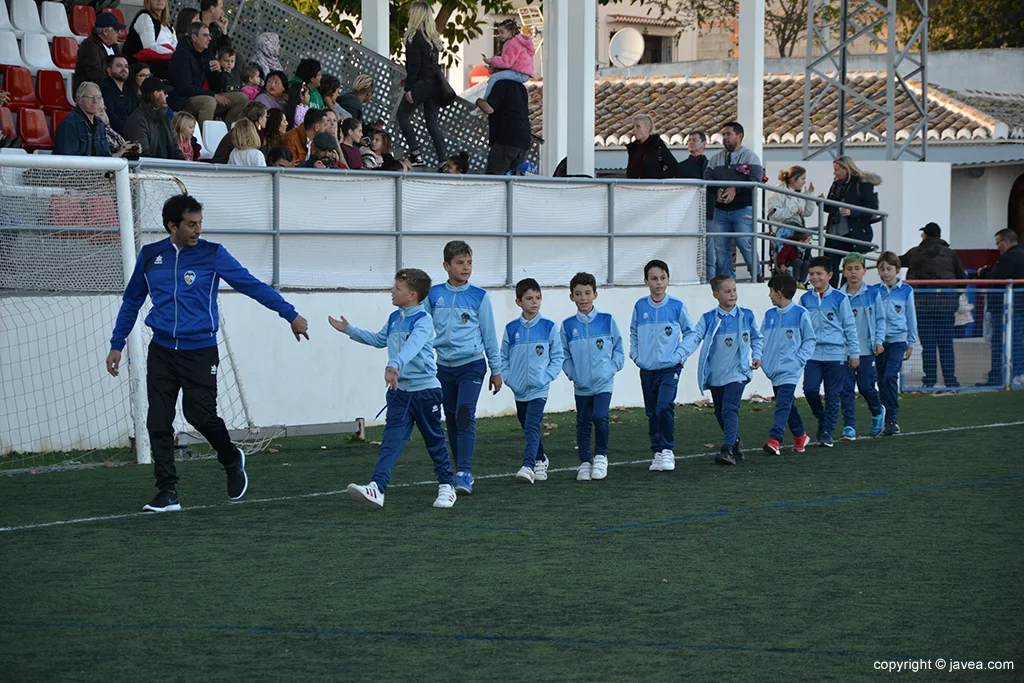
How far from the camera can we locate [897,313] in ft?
46.2

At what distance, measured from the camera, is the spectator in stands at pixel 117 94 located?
45.7 ft

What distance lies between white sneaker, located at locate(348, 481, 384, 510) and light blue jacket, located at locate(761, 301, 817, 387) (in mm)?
4287

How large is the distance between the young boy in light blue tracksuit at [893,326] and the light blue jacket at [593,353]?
4012mm

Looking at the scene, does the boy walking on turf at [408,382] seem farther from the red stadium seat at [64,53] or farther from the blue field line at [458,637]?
the red stadium seat at [64,53]

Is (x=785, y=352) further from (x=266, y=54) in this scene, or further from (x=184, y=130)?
(x=266, y=54)

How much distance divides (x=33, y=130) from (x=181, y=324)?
633 cm

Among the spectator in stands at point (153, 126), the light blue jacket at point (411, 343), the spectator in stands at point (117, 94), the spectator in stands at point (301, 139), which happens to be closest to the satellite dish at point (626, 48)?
the spectator in stands at point (301, 139)

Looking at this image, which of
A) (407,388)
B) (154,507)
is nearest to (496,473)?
(407,388)

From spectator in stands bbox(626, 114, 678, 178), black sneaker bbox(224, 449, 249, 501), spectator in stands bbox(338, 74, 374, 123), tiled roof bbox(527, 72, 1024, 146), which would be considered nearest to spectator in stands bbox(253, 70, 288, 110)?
spectator in stands bbox(338, 74, 374, 123)

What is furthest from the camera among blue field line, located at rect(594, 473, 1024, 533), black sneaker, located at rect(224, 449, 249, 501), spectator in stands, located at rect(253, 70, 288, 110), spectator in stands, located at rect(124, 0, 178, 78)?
spectator in stands, located at rect(124, 0, 178, 78)

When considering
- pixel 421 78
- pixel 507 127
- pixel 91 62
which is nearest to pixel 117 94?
pixel 91 62

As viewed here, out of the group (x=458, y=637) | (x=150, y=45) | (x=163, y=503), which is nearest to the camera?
(x=458, y=637)

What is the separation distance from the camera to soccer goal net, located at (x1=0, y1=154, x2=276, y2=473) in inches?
462

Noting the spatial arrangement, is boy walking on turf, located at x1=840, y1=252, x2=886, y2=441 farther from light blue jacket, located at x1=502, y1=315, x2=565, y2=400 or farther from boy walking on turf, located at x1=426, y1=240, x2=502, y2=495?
boy walking on turf, located at x1=426, y1=240, x2=502, y2=495
